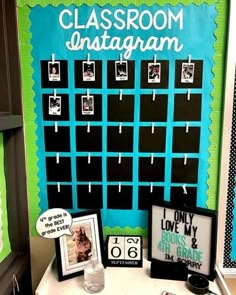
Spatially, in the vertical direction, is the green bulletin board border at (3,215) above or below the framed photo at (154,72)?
below

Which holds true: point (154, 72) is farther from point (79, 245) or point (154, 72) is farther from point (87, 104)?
point (79, 245)

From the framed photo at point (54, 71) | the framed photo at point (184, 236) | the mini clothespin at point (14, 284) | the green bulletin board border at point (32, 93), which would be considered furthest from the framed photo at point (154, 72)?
the mini clothespin at point (14, 284)

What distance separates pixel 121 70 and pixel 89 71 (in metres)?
0.13

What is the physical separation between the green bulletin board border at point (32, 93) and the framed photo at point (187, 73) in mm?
87

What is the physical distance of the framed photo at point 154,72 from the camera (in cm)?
108

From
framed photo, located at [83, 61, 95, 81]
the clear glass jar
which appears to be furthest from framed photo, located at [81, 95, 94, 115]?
the clear glass jar

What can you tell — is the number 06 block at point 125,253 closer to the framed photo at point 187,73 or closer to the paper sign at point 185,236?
the paper sign at point 185,236

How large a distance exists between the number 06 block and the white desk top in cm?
3

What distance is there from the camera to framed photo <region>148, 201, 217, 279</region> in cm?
103

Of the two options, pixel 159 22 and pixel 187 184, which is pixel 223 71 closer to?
pixel 159 22

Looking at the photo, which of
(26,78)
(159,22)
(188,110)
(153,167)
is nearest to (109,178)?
(153,167)

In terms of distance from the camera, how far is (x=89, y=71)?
3.59ft

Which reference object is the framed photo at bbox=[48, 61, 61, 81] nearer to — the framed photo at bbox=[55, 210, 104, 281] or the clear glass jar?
the framed photo at bbox=[55, 210, 104, 281]

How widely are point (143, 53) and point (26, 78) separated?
1.58ft
